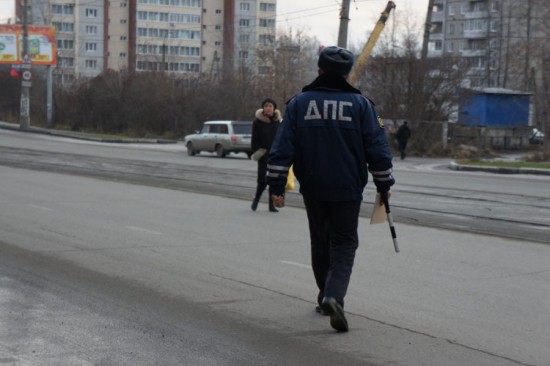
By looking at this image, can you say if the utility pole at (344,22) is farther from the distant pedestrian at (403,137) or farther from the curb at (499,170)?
the distant pedestrian at (403,137)

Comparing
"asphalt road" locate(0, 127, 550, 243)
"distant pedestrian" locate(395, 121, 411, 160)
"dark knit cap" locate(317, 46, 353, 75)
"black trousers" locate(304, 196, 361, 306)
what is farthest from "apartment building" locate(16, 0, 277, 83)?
"black trousers" locate(304, 196, 361, 306)

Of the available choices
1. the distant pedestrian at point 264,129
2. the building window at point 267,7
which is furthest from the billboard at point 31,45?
the building window at point 267,7

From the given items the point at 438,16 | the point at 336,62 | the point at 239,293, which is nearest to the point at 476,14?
the point at 438,16

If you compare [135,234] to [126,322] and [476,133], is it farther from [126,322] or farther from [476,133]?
[476,133]

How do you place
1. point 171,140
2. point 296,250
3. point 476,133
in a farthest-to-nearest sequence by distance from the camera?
point 171,140
point 476,133
point 296,250

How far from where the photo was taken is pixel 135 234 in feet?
36.2

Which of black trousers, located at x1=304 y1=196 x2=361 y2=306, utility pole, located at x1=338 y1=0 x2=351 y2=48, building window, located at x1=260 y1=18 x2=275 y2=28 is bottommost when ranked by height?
black trousers, located at x1=304 y1=196 x2=361 y2=306

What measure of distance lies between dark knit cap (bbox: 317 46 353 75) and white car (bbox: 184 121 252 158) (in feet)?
92.0

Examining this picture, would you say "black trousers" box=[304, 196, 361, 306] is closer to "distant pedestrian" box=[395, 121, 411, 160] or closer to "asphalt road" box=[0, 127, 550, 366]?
"asphalt road" box=[0, 127, 550, 366]

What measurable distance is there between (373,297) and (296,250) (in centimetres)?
266

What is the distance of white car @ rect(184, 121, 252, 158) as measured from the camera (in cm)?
3478

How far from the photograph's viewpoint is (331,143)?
6.12m

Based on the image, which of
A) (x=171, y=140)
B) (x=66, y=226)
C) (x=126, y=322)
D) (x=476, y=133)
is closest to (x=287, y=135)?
(x=126, y=322)

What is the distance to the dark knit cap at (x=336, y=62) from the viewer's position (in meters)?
6.16
